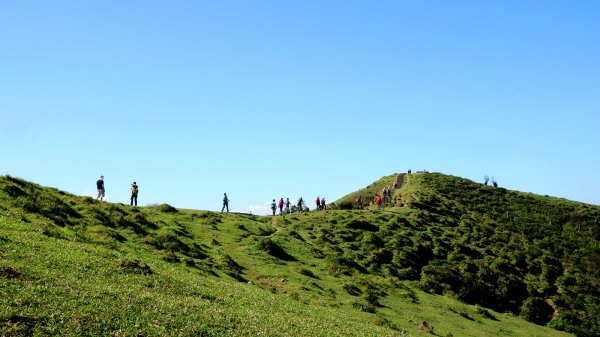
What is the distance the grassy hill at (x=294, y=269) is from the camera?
20531 mm

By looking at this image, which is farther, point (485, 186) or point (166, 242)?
point (485, 186)

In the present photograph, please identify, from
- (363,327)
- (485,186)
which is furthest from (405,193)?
(363,327)

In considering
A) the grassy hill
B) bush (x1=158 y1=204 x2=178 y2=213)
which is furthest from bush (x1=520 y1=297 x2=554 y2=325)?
bush (x1=158 y1=204 x2=178 y2=213)

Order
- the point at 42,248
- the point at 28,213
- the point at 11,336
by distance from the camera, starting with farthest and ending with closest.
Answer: the point at 28,213 < the point at 42,248 < the point at 11,336

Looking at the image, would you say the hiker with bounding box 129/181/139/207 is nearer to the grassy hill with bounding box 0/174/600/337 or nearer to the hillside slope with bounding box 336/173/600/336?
the grassy hill with bounding box 0/174/600/337

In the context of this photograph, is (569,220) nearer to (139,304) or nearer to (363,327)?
(363,327)

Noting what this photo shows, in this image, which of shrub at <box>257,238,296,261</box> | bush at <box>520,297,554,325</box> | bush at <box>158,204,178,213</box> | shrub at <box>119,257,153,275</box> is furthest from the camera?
bush at <box>158,204,178,213</box>

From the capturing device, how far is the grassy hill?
20531 millimetres

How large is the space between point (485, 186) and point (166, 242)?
9232cm

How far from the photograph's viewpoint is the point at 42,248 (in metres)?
26.7

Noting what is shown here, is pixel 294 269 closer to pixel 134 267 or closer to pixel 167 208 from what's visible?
pixel 134 267

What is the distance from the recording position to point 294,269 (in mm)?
46062

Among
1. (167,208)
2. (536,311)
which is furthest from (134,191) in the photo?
(536,311)

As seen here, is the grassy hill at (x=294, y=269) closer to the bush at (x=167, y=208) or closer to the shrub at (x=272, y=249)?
the shrub at (x=272, y=249)
